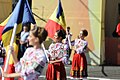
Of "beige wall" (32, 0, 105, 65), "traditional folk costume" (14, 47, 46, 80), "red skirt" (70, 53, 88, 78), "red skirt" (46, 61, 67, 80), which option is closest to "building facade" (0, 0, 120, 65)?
"beige wall" (32, 0, 105, 65)

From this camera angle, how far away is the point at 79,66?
14555 millimetres

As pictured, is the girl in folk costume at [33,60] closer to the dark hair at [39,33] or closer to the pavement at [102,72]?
the dark hair at [39,33]

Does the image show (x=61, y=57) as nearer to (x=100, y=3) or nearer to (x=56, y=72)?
(x=56, y=72)

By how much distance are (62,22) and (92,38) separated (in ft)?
18.6

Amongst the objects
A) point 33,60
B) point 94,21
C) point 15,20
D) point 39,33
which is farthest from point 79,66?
point 39,33

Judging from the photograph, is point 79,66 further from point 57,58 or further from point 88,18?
point 57,58

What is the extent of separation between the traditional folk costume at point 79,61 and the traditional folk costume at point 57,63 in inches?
146

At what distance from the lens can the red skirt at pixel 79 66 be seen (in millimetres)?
14375

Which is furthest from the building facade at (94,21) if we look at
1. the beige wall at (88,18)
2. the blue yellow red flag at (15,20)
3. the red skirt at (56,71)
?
the blue yellow red flag at (15,20)

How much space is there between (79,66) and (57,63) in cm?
408

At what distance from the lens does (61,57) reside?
10359 mm

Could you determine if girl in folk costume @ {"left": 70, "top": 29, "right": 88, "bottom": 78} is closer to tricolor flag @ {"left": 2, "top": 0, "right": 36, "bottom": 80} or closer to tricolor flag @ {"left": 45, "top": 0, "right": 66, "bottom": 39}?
tricolor flag @ {"left": 45, "top": 0, "right": 66, "bottom": 39}

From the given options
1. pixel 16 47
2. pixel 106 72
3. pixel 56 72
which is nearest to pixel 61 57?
pixel 56 72

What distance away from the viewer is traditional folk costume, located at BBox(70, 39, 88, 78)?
567 inches
